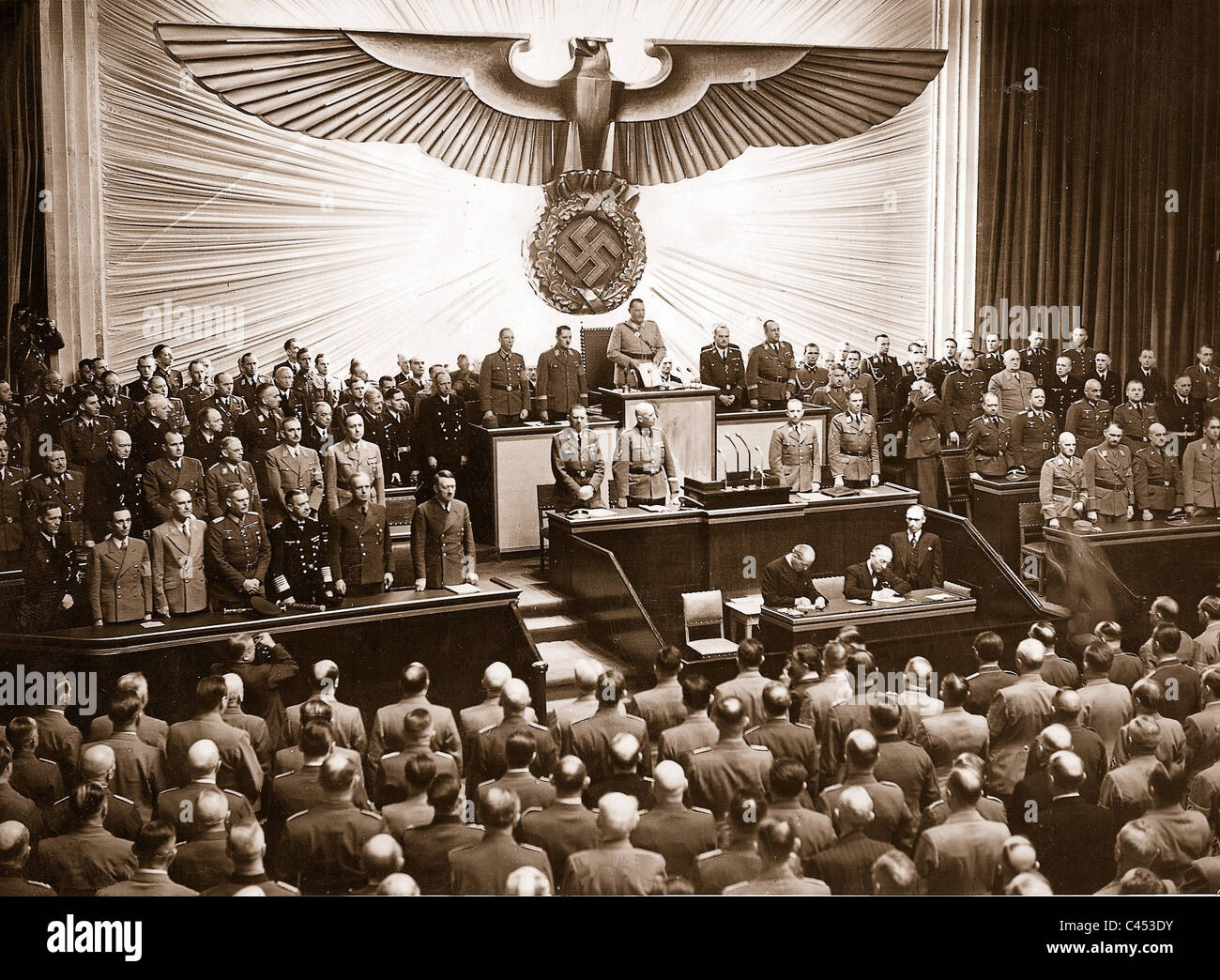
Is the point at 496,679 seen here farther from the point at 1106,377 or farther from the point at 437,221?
the point at 1106,377

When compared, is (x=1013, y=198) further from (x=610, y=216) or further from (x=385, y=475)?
(x=385, y=475)

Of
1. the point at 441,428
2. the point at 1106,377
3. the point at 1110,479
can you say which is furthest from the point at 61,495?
the point at 1106,377

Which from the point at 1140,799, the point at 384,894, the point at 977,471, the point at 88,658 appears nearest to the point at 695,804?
the point at 384,894

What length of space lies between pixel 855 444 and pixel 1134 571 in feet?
7.02

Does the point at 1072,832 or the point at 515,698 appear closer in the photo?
the point at 1072,832

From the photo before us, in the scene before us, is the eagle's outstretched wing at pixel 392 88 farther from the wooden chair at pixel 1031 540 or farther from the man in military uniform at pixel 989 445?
the wooden chair at pixel 1031 540

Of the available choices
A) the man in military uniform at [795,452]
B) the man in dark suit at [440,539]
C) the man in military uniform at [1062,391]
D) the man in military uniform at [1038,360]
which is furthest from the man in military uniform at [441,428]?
the man in military uniform at [1038,360]

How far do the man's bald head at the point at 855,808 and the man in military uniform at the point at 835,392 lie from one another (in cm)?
494

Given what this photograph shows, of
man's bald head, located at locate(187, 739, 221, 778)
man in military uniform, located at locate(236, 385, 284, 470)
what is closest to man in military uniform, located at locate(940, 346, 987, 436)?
man in military uniform, located at locate(236, 385, 284, 470)

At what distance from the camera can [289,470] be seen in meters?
8.96

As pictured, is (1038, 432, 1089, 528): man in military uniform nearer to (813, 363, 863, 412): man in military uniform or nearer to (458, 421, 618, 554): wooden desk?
(813, 363, 863, 412): man in military uniform

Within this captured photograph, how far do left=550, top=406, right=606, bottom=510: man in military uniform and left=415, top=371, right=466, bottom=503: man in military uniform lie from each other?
70cm

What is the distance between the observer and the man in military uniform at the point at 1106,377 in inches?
419

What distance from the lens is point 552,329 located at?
10648 mm
